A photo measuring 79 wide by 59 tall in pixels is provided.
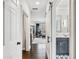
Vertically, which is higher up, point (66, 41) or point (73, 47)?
point (73, 47)

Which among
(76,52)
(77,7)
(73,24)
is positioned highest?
(77,7)

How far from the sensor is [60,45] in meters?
4.16

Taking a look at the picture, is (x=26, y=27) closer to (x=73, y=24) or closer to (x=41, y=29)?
(x=73, y=24)

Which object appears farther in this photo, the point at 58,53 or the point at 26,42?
the point at 26,42

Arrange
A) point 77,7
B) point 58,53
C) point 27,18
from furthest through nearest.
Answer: point 27,18
point 58,53
point 77,7

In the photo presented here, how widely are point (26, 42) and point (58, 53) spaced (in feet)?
11.8

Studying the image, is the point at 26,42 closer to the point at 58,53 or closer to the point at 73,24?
the point at 58,53

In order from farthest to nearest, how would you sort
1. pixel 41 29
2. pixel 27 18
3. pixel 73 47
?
pixel 41 29 < pixel 27 18 < pixel 73 47

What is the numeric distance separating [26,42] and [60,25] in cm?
237

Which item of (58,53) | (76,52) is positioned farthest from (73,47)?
(58,53)

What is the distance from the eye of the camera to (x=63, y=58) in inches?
163

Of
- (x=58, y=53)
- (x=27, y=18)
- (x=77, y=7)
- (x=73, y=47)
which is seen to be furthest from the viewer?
(x=27, y=18)

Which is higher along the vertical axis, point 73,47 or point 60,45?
point 73,47

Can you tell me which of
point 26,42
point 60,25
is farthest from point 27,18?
point 60,25
